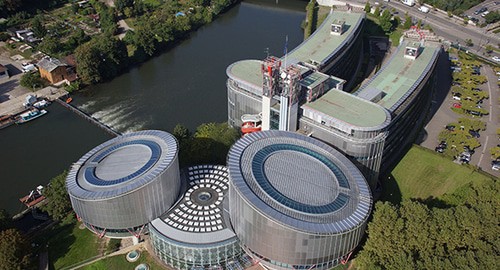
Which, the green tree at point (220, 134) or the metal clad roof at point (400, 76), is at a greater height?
the metal clad roof at point (400, 76)

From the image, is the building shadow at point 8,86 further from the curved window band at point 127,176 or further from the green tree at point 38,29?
the curved window band at point 127,176

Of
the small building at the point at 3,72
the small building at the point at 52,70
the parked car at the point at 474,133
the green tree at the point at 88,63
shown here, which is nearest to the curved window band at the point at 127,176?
the green tree at the point at 88,63

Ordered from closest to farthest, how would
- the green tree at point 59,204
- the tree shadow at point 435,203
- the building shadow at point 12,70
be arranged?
1. the green tree at point 59,204
2. the tree shadow at point 435,203
3. the building shadow at point 12,70

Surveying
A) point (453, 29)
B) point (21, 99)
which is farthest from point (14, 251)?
point (453, 29)

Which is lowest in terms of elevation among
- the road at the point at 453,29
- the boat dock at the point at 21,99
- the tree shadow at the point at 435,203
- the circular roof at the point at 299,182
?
the tree shadow at the point at 435,203

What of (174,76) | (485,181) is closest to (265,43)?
(174,76)

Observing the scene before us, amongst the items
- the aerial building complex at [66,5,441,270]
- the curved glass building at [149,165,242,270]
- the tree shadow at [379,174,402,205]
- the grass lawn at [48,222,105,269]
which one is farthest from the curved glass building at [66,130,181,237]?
the tree shadow at [379,174,402,205]

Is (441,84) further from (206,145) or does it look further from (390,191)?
(206,145)

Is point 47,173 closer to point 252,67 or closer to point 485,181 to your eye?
point 252,67
